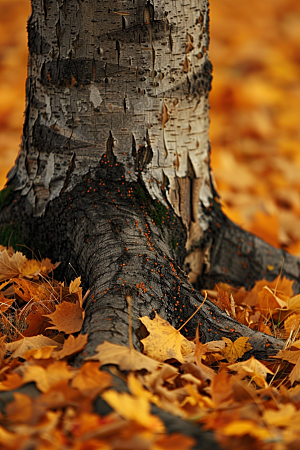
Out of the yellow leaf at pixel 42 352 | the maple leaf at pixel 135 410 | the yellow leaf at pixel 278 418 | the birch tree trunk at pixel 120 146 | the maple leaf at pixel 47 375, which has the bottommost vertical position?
the yellow leaf at pixel 42 352

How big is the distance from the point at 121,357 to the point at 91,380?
0.37ft

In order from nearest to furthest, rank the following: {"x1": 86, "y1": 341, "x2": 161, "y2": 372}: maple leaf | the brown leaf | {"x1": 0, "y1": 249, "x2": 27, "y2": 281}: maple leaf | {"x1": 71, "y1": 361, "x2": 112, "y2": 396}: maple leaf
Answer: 1. {"x1": 71, "y1": 361, "x2": 112, "y2": 396}: maple leaf
2. {"x1": 86, "y1": 341, "x2": 161, "y2": 372}: maple leaf
3. the brown leaf
4. {"x1": 0, "y1": 249, "x2": 27, "y2": 281}: maple leaf

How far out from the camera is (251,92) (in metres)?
4.91

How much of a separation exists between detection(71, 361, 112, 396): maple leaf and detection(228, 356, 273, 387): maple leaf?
0.43 m

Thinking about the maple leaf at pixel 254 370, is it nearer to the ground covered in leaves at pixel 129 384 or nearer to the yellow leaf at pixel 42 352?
the ground covered in leaves at pixel 129 384

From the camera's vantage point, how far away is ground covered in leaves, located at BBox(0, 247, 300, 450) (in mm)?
693

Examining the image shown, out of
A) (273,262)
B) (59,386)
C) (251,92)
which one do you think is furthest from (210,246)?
(251,92)

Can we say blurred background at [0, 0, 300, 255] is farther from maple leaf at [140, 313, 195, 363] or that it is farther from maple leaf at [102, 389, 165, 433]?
maple leaf at [102, 389, 165, 433]

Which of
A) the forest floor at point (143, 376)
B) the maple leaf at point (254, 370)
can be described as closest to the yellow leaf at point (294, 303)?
the forest floor at point (143, 376)

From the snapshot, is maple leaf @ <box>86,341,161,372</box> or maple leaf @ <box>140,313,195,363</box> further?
maple leaf @ <box>140,313,195,363</box>

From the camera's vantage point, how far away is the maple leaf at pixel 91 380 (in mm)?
821

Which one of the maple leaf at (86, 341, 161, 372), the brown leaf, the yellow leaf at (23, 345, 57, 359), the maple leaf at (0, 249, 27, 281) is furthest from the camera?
the maple leaf at (0, 249, 27, 281)

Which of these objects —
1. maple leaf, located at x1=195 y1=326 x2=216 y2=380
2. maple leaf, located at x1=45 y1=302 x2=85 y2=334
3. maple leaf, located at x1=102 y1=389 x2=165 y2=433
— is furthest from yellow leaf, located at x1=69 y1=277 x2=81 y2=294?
maple leaf, located at x1=102 y1=389 x2=165 y2=433

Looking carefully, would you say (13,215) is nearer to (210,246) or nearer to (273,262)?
(210,246)
